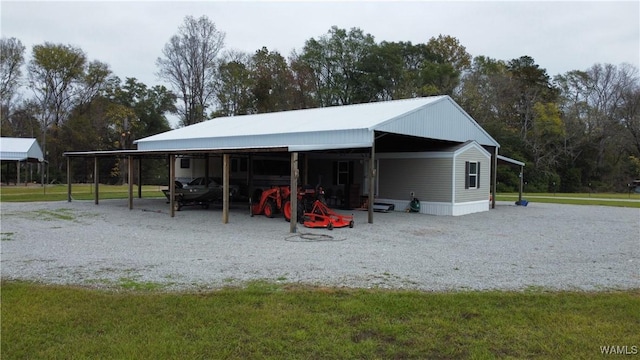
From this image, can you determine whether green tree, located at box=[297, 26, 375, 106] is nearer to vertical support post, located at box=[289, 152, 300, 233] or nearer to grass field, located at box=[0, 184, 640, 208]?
grass field, located at box=[0, 184, 640, 208]

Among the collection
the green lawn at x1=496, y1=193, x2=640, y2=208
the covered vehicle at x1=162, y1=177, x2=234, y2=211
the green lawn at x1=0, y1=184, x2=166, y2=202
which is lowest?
the green lawn at x1=496, y1=193, x2=640, y2=208

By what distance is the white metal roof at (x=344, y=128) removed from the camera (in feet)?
47.8

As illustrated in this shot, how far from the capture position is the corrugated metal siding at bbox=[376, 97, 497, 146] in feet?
49.2

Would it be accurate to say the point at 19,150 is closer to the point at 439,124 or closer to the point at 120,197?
the point at 120,197

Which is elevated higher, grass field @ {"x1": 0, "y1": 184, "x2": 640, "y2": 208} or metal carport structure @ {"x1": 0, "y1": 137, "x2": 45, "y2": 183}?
metal carport structure @ {"x1": 0, "y1": 137, "x2": 45, "y2": 183}

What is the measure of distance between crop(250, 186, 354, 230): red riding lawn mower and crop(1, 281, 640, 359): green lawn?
267 inches

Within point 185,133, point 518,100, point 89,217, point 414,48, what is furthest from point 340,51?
point 89,217

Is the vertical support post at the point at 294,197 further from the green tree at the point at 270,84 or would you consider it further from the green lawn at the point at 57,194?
the green tree at the point at 270,84

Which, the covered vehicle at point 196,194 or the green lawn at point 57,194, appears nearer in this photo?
the covered vehicle at point 196,194

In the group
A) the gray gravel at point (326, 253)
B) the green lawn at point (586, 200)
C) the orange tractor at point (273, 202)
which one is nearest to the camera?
the gray gravel at point (326, 253)

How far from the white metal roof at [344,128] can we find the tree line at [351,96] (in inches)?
855

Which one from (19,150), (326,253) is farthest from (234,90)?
(326,253)

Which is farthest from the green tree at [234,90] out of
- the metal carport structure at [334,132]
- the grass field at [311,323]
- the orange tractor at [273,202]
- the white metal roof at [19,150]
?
the grass field at [311,323]

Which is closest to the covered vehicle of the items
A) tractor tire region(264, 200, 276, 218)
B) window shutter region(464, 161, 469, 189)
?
tractor tire region(264, 200, 276, 218)
